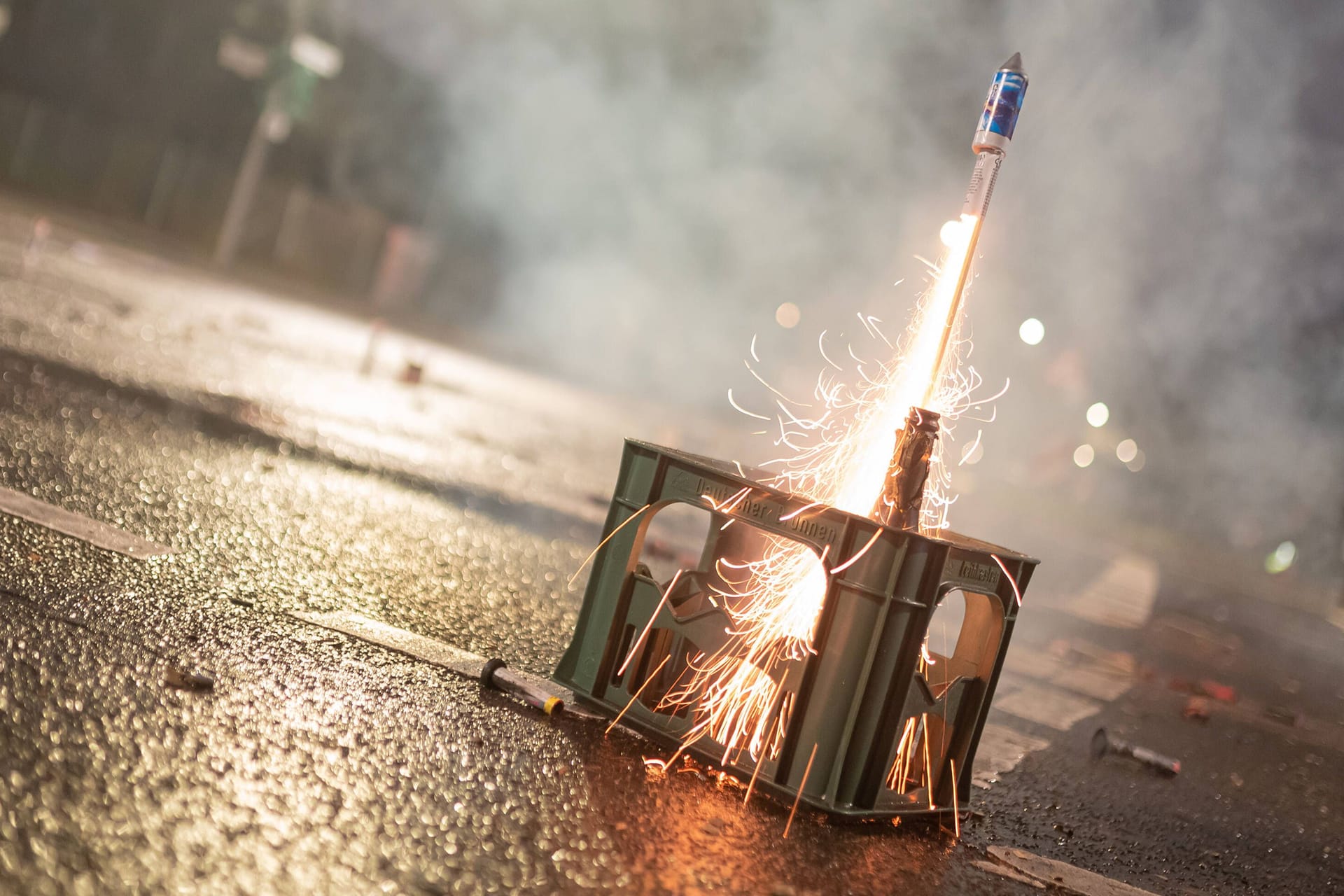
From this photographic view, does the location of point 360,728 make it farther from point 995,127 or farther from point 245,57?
point 245,57

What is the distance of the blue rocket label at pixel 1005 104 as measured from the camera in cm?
364

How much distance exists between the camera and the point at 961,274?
12.2ft

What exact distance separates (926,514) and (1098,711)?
118 inches

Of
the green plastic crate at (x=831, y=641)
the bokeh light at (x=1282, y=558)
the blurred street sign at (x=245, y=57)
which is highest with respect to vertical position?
the blurred street sign at (x=245, y=57)

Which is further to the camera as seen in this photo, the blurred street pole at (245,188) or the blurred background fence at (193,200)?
the blurred background fence at (193,200)

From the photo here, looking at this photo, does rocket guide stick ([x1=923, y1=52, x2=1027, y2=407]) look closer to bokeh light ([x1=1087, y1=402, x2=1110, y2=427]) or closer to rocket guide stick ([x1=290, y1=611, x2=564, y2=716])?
rocket guide stick ([x1=290, y1=611, x2=564, y2=716])

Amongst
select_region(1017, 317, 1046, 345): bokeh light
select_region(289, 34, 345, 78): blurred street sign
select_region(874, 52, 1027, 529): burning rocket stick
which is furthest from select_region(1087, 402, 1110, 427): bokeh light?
select_region(874, 52, 1027, 529): burning rocket stick

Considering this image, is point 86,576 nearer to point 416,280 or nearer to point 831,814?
point 831,814

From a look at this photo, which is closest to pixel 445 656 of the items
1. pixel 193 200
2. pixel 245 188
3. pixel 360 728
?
pixel 360 728

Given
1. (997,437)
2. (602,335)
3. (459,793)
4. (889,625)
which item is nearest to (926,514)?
(889,625)

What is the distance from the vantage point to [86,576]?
3486 mm

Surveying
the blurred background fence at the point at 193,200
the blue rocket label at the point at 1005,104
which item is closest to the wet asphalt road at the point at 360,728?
the blue rocket label at the point at 1005,104

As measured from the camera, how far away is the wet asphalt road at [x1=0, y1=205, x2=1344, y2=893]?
2246 mm

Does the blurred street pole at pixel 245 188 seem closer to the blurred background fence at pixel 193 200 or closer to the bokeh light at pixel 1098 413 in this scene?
the blurred background fence at pixel 193 200
